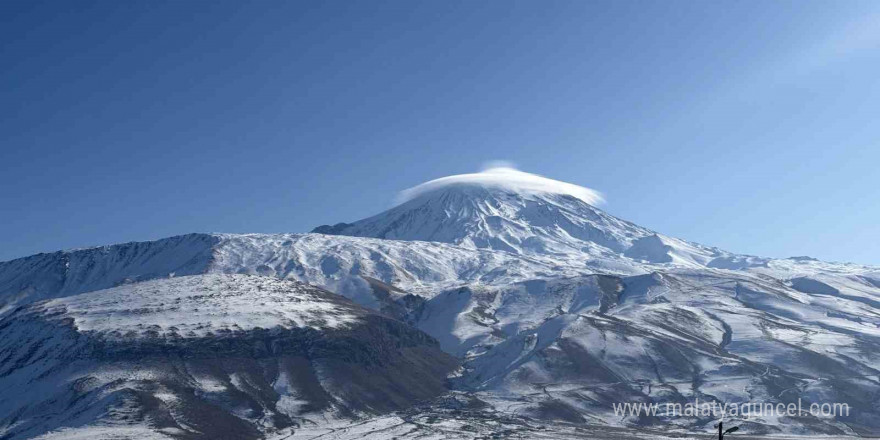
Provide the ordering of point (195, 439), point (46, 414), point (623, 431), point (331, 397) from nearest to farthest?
point (195, 439) → point (46, 414) → point (623, 431) → point (331, 397)

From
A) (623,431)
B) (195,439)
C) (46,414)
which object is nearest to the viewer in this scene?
(195,439)

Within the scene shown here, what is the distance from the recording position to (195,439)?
153 m

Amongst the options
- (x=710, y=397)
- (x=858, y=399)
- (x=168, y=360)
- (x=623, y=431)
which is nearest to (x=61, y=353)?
(x=168, y=360)

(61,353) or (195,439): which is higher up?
(61,353)

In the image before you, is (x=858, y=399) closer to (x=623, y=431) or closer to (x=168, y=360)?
(x=623, y=431)

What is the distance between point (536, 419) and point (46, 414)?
11060 cm

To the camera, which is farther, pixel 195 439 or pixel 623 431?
pixel 623 431

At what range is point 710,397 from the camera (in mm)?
197125

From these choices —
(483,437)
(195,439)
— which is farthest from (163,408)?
(483,437)

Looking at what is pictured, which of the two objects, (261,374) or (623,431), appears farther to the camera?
(261,374)

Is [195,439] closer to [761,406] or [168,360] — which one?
[168,360]

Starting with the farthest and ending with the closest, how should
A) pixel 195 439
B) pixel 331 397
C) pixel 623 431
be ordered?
pixel 331 397 → pixel 623 431 → pixel 195 439

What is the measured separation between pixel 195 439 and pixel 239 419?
15.6 meters

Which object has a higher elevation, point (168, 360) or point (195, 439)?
point (168, 360)
